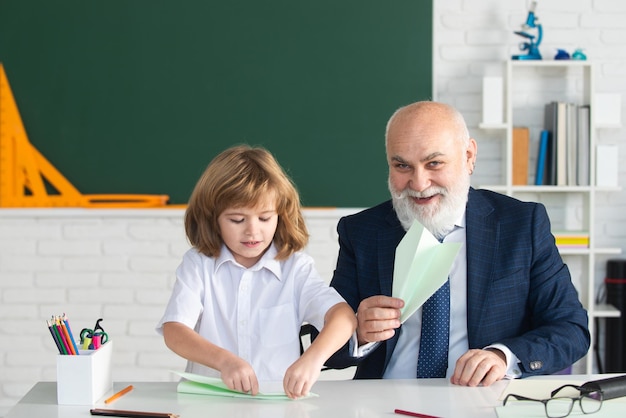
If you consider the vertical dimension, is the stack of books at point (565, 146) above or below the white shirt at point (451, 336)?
above

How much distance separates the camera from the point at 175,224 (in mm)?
3773

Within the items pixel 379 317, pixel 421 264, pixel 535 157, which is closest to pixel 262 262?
pixel 379 317

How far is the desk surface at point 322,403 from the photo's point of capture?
4.76 ft

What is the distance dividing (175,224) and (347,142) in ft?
2.79

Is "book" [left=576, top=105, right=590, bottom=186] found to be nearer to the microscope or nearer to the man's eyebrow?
the microscope

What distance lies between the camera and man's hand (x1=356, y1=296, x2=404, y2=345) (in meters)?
1.67

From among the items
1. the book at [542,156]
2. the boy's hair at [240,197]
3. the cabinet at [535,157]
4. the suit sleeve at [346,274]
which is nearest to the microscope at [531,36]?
the cabinet at [535,157]

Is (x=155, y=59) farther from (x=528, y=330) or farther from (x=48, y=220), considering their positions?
(x=528, y=330)

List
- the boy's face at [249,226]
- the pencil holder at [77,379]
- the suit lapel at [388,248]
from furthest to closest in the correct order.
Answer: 1. the suit lapel at [388,248]
2. the boy's face at [249,226]
3. the pencil holder at [77,379]

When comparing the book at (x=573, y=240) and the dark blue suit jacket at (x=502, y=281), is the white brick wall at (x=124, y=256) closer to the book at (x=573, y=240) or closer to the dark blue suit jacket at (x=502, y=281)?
the book at (x=573, y=240)

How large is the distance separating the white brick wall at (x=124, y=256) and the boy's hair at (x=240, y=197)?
1.83m

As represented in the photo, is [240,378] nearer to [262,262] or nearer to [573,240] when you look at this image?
[262,262]

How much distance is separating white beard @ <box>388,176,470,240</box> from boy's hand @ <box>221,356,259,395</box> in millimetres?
686

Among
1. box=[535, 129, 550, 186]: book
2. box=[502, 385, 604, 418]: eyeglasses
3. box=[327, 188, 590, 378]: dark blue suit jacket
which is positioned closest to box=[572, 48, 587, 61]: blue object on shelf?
box=[535, 129, 550, 186]: book
